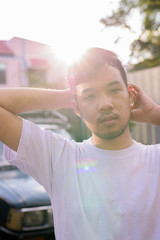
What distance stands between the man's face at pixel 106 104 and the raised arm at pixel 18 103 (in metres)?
0.15

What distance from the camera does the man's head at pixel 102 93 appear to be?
4.68ft

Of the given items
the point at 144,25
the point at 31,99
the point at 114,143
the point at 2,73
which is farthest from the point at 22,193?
the point at 2,73

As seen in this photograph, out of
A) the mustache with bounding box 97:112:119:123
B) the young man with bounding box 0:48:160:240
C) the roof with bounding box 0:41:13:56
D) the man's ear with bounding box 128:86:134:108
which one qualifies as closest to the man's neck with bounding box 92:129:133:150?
the young man with bounding box 0:48:160:240

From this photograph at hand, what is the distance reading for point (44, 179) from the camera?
4.76 ft

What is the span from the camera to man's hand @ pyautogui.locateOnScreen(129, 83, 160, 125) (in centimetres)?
167

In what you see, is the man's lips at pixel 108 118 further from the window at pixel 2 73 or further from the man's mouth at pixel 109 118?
the window at pixel 2 73

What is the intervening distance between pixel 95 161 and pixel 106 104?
0.26 meters

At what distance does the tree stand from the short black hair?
9.85 m

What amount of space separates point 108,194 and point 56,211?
24 cm

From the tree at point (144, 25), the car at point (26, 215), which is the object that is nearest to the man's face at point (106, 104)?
the car at point (26, 215)

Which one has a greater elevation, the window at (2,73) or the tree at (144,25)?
the tree at (144,25)

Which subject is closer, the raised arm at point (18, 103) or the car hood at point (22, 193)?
the raised arm at point (18, 103)

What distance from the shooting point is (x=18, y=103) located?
1535 millimetres

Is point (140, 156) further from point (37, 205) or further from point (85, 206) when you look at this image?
point (37, 205)
